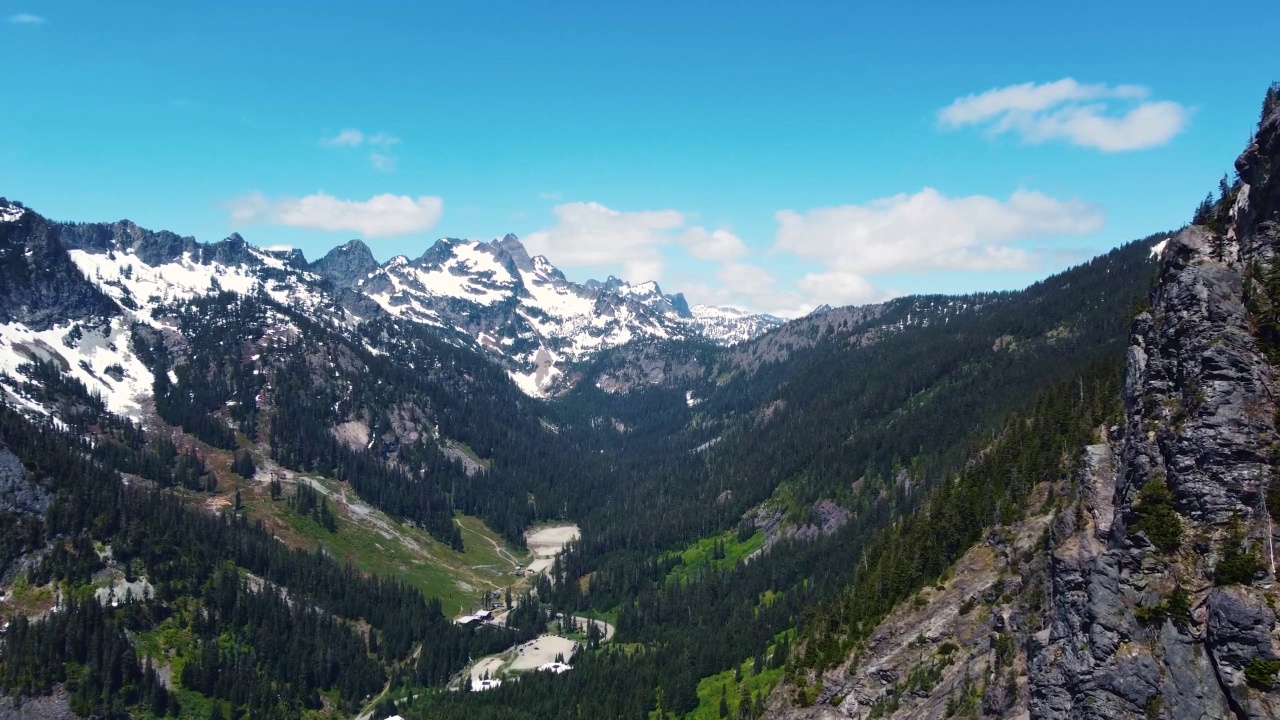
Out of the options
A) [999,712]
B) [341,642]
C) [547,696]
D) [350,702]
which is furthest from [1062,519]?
[341,642]

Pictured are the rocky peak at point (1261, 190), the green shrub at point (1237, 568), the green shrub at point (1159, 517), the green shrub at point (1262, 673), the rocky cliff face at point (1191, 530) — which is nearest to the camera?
the green shrub at point (1262, 673)

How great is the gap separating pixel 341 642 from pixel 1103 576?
166308 millimetres

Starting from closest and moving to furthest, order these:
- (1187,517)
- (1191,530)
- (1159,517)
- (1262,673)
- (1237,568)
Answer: (1262,673) < (1237,568) < (1191,530) < (1187,517) < (1159,517)

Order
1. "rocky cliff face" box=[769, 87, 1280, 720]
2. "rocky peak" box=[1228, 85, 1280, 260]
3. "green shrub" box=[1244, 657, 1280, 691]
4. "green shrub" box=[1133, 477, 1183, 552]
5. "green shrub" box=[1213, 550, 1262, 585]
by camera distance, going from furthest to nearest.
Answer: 1. "rocky peak" box=[1228, 85, 1280, 260]
2. "green shrub" box=[1133, 477, 1183, 552]
3. "rocky cliff face" box=[769, 87, 1280, 720]
4. "green shrub" box=[1213, 550, 1262, 585]
5. "green shrub" box=[1244, 657, 1280, 691]

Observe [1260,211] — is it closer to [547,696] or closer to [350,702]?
[547,696]

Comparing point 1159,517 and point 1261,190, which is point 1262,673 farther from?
point 1261,190

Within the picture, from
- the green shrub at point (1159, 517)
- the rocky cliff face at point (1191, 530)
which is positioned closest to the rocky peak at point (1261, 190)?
the rocky cliff face at point (1191, 530)

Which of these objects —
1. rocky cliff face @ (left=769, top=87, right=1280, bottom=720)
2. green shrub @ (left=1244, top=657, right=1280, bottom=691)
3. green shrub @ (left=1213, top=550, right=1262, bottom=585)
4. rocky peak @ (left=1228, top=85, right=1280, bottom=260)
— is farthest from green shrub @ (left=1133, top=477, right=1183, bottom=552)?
rocky peak @ (left=1228, top=85, right=1280, bottom=260)

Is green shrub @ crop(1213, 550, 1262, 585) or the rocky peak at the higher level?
the rocky peak

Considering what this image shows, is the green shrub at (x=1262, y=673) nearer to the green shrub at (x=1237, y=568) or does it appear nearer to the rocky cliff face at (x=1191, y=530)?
the rocky cliff face at (x=1191, y=530)

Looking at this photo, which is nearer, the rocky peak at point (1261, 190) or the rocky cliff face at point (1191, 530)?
the rocky cliff face at point (1191, 530)

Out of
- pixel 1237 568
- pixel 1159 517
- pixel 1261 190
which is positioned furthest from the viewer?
pixel 1261 190

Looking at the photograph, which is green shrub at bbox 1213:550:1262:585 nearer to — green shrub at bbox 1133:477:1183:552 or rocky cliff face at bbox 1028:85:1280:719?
rocky cliff face at bbox 1028:85:1280:719

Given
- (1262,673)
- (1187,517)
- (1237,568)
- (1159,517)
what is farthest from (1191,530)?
(1262,673)
